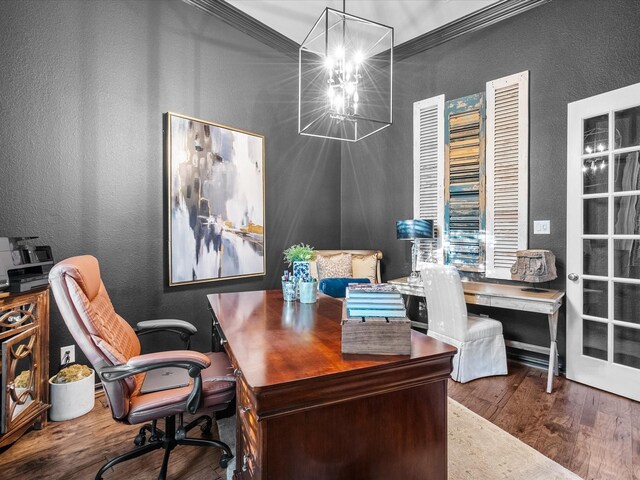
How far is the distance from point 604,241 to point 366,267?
223 cm

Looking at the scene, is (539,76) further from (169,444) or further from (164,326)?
(169,444)

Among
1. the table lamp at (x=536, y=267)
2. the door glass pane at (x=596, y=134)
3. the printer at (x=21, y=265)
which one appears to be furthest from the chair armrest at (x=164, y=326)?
the door glass pane at (x=596, y=134)

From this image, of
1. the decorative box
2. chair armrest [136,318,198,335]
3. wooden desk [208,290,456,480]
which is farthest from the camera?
chair armrest [136,318,198,335]

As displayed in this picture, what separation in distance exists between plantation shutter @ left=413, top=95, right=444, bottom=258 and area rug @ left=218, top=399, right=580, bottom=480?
6.75 ft

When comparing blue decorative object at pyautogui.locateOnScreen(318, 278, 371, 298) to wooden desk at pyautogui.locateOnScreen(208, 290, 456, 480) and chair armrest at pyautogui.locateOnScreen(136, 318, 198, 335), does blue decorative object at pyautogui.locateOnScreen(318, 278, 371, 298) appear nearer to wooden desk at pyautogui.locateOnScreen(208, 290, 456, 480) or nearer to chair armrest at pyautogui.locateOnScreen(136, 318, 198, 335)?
chair armrest at pyautogui.locateOnScreen(136, 318, 198, 335)

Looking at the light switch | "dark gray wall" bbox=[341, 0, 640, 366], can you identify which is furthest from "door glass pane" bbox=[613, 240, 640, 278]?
the light switch

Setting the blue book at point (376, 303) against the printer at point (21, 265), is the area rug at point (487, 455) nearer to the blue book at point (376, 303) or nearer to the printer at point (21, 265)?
the blue book at point (376, 303)

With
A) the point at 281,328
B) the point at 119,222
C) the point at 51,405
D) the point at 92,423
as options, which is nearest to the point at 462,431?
the point at 281,328

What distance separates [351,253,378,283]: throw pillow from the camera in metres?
4.19

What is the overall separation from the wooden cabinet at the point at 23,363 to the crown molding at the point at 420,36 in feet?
9.17

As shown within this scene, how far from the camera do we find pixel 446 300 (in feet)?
9.62

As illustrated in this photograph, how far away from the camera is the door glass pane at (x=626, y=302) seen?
2592 mm

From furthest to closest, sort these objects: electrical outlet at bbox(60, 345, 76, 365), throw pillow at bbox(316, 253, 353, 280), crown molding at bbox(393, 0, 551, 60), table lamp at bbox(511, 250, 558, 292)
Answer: throw pillow at bbox(316, 253, 353, 280) → crown molding at bbox(393, 0, 551, 60) → table lamp at bbox(511, 250, 558, 292) → electrical outlet at bbox(60, 345, 76, 365)

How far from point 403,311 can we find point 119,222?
2.49m
